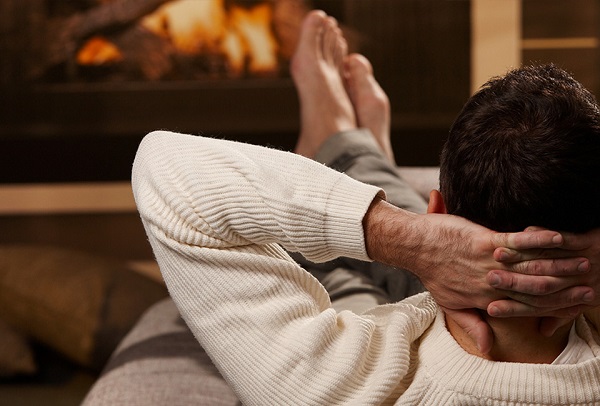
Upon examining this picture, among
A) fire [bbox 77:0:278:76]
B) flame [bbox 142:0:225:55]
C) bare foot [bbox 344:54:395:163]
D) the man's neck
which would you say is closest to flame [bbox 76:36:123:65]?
fire [bbox 77:0:278:76]

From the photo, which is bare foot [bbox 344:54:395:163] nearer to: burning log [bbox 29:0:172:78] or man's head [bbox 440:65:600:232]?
man's head [bbox 440:65:600:232]

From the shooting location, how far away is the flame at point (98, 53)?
3080 millimetres

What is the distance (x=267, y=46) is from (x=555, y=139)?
2.40 m

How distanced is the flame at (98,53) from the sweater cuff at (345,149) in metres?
1.70

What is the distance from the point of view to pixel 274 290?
0.89m

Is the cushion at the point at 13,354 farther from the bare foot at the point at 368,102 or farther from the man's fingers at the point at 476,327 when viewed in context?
the man's fingers at the point at 476,327

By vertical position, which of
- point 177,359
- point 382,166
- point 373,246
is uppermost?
point 373,246

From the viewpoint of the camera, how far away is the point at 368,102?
1.91 meters

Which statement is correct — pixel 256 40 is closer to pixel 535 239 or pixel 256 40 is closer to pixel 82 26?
pixel 82 26

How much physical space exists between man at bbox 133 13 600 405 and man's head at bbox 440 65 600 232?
0.15ft

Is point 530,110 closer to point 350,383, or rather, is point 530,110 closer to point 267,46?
point 350,383

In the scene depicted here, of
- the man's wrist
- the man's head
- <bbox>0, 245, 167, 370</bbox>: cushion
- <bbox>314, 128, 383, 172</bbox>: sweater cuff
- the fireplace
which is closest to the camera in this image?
the man's head

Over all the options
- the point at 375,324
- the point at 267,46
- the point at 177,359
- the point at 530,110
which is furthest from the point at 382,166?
the point at 267,46

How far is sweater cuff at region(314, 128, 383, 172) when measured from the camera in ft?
4.98
